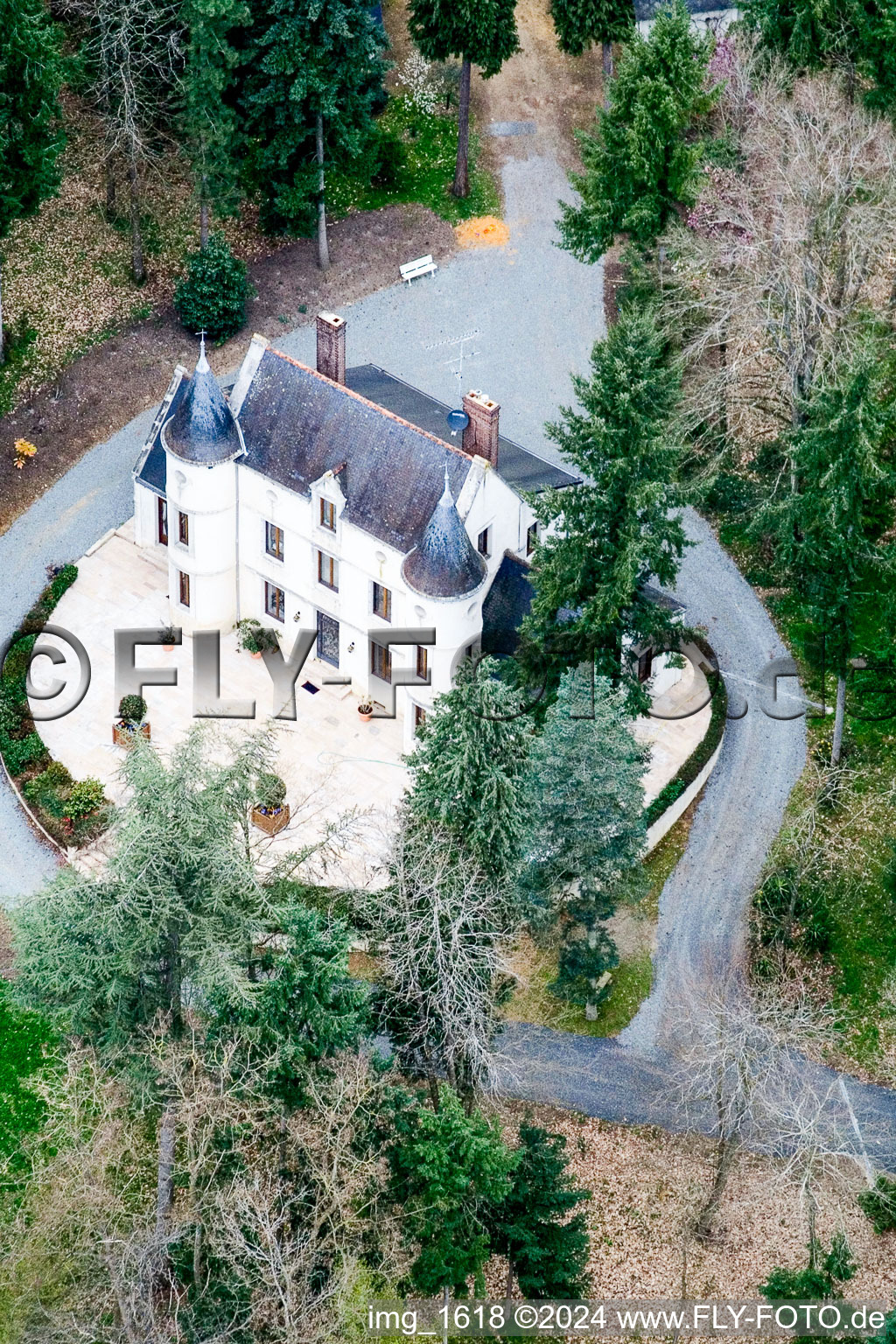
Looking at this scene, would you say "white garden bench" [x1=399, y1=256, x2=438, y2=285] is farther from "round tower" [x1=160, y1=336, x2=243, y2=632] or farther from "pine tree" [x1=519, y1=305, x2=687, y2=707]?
"pine tree" [x1=519, y1=305, x2=687, y2=707]

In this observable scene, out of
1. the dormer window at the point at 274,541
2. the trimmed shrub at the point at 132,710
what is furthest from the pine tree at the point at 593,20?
the trimmed shrub at the point at 132,710

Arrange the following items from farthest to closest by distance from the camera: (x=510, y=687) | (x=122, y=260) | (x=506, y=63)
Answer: (x=506, y=63) → (x=122, y=260) → (x=510, y=687)

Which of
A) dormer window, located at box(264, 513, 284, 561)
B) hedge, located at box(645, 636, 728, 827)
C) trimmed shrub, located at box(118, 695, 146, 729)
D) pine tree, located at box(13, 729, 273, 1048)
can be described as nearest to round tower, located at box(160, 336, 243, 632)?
dormer window, located at box(264, 513, 284, 561)

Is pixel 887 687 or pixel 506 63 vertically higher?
pixel 506 63

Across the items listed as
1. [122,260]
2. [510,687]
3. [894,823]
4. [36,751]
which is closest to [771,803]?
[894,823]

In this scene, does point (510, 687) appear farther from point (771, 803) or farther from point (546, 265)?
point (546, 265)

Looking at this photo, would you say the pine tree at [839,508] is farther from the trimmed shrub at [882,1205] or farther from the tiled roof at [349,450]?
the trimmed shrub at [882,1205]

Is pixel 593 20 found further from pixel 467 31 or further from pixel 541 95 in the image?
pixel 541 95

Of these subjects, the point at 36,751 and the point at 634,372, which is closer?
the point at 634,372
